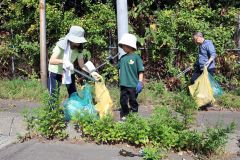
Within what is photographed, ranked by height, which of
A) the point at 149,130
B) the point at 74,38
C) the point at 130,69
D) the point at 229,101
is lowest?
the point at 229,101

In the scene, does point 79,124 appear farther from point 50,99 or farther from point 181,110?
point 181,110

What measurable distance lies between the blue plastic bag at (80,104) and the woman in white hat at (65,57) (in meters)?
0.24

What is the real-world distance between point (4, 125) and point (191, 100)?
2.73m

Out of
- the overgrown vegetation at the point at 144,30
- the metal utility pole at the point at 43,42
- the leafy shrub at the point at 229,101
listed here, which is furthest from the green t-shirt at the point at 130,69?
the overgrown vegetation at the point at 144,30

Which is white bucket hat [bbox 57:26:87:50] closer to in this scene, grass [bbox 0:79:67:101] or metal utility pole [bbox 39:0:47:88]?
grass [bbox 0:79:67:101]

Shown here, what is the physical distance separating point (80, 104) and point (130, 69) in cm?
89

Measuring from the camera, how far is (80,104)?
6.35m

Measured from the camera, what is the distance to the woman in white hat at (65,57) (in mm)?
6270

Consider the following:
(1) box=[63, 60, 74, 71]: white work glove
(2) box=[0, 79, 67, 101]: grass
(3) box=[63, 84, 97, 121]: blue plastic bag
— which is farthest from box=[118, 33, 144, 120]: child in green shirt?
(2) box=[0, 79, 67, 101]: grass

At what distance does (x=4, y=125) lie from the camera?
6391 millimetres

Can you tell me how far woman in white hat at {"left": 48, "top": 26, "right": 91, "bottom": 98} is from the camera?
247 inches

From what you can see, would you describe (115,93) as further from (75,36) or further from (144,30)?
(75,36)

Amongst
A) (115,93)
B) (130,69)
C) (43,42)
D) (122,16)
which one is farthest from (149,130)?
(43,42)

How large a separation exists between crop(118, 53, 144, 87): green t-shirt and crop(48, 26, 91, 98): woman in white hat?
0.70 m
